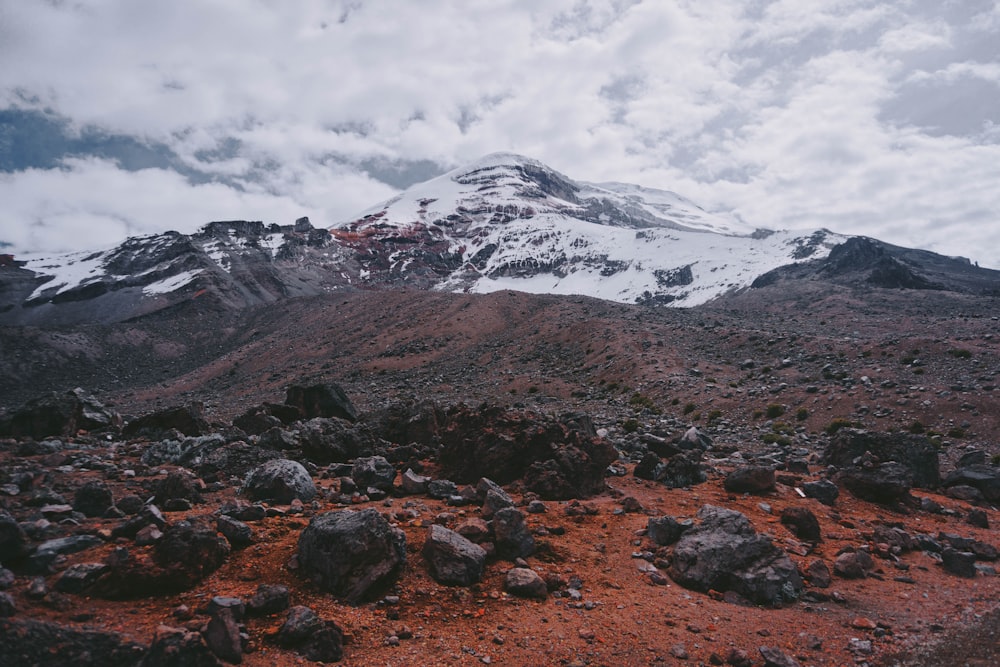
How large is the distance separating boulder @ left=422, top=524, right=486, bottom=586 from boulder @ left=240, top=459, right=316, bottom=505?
3.02 m

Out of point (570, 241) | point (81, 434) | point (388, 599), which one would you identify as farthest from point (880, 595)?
point (570, 241)

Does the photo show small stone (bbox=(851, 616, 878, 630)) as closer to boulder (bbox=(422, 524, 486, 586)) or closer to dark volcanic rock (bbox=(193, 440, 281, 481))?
boulder (bbox=(422, 524, 486, 586))

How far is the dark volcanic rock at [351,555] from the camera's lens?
19.4ft

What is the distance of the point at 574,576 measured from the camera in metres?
6.80

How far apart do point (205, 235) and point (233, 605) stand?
120934 mm

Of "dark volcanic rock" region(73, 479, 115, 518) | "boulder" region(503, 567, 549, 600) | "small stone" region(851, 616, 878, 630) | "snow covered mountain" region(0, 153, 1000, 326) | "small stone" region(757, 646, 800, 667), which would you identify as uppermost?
"snow covered mountain" region(0, 153, 1000, 326)

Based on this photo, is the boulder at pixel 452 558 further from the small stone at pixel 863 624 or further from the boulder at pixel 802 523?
the boulder at pixel 802 523

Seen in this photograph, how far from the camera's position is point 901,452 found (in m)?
11.2

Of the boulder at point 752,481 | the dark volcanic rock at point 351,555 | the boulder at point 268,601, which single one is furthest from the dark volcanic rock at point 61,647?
the boulder at point 752,481

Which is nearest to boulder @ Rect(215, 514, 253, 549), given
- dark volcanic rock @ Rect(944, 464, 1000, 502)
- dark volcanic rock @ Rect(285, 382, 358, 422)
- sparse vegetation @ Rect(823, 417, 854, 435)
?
dark volcanic rock @ Rect(285, 382, 358, 422)

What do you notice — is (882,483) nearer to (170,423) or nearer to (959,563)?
(959,563)

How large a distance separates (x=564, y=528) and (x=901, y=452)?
8180mm

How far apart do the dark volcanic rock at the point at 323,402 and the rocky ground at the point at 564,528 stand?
112 millimetres

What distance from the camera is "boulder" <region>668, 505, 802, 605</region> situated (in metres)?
6.49
